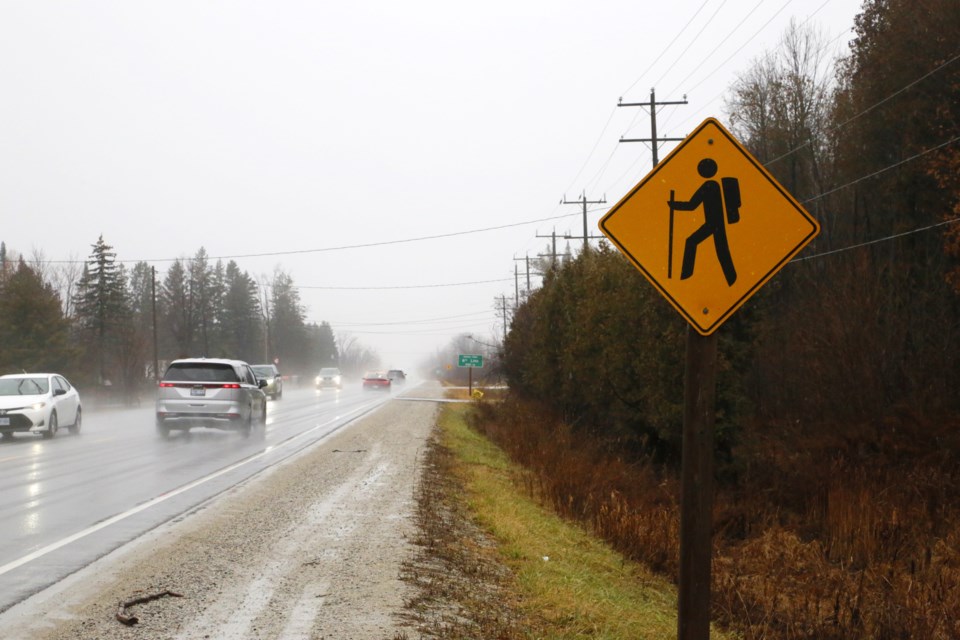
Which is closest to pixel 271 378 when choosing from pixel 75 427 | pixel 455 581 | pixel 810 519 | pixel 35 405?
pixel 75 427

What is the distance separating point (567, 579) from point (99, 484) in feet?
28.3

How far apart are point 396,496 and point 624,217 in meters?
8.71

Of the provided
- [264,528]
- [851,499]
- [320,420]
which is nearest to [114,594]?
[264,528]

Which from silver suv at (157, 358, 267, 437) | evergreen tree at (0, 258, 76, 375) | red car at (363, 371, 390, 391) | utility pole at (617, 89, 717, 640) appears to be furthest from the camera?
red car at (363, 371, 390, 391)

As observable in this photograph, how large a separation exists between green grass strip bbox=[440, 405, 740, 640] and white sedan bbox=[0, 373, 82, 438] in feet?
42.3

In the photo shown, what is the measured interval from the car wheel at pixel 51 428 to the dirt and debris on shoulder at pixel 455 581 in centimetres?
1446

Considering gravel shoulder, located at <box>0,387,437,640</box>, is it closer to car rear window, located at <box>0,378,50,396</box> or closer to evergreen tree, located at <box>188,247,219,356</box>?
car rear window, located at <box>0,378,50,396</box>

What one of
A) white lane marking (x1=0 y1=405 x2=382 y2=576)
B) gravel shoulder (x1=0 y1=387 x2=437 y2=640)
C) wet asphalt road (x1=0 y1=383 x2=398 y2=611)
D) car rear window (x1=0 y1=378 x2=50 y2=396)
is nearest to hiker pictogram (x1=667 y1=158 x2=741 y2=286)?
gravel shoulder (x1=0 y1=387 x2=437 y2=640)

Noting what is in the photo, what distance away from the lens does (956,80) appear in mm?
22953

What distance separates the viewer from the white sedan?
2181cm

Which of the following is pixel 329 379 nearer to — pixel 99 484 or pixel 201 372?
pixel 201 372

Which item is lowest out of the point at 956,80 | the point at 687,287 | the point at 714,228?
the point at 687,287

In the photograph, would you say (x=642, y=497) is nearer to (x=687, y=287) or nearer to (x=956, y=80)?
(x=687, y=287)

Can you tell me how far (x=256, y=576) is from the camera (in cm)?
759
